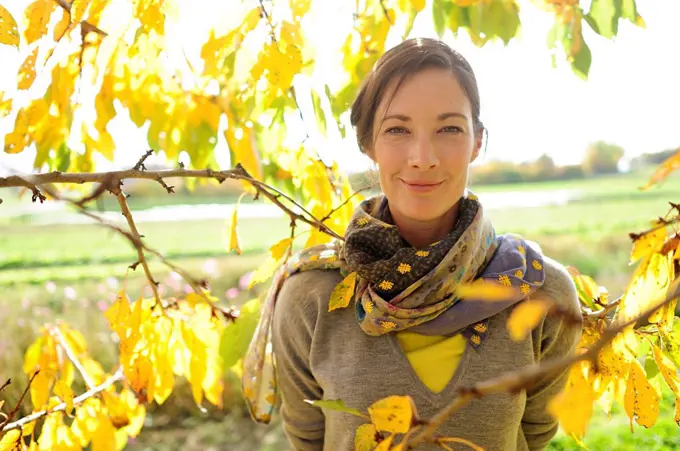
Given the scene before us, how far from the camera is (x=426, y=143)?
1.01 m

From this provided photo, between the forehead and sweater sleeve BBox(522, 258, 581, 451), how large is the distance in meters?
0.31

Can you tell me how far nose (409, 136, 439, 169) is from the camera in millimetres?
988

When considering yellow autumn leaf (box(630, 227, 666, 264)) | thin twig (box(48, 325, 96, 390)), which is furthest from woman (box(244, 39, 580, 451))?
thin twig (box(48, 325, 96, 390))

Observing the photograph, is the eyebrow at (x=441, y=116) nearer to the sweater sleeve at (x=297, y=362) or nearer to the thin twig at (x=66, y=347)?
the sweater sleeve at (x=297, y=362)

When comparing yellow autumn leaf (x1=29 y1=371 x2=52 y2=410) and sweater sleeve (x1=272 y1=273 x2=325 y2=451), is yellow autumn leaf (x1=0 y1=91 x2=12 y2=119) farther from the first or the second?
sweater sleeve (x1=272 y1=273 x2=325 y2=451)

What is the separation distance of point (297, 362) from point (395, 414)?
0.59m

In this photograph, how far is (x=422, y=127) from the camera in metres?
1.02

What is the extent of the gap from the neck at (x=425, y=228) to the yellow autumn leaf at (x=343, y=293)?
4.4 inches

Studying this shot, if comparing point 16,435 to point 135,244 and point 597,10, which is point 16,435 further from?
point 597,10

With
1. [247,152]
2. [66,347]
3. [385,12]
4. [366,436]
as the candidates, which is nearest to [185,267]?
[66,347]

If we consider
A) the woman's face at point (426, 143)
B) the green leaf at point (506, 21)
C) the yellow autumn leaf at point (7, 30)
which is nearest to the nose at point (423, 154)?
the woman's face at point (426, 143)

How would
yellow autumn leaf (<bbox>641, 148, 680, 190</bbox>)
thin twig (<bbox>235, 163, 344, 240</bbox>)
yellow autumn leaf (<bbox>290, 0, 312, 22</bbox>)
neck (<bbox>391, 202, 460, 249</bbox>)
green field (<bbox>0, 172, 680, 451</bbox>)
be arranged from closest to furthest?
yellow autumn leaf (<bbox>641, 148, 680, 190</bbox>) → thin twig (<bbox>235, 163, 344, 240</bbox>) → neck (<bbox>391, 202, 460, 249</bbox>) → yellow autumn leaf (<bbox>290, 0, 312, 22</bbox>) → green field (<bbox>0, 172, 680, 451</bbox>)

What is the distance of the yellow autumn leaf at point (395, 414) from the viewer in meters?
0.57

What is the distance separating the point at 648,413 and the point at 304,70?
2.90ft
